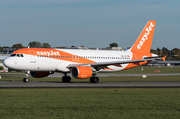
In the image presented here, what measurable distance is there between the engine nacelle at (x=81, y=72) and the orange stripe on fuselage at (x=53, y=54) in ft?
9.39

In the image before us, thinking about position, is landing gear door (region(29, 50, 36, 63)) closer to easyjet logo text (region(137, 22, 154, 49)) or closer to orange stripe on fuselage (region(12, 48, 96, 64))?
orange stripe on fuselage (region(12, 48, 96, 64))

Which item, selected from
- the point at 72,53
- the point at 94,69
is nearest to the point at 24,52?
the point at 72,53

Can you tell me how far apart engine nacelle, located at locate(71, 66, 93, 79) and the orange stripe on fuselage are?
286 cm

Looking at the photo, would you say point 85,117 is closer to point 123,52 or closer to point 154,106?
point 154,106

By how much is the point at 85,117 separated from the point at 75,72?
23.9 m

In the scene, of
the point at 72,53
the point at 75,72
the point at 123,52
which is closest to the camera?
the point at 75,72

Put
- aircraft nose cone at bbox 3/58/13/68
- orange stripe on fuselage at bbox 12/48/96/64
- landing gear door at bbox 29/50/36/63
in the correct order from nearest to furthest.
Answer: aircraft nose cone at bbox 3/58/13/68 < landing gear door at bbox 29/50/36/63 < orange stripe on fuselage at bbox 12/48/96/64

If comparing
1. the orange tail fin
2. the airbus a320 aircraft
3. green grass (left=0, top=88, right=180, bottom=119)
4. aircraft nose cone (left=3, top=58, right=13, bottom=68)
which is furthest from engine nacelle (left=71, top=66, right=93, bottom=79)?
green grass (left=0, top=88, right=180, bottom=119)

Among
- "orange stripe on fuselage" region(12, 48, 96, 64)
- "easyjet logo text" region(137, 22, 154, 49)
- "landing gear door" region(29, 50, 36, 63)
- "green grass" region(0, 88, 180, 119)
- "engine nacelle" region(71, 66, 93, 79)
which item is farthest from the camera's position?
"easyjet logo text" region(137, 22, 154, 49)

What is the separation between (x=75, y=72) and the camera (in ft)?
123

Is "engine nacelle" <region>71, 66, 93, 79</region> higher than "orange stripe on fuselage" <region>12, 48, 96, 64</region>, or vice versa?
"orange stripe on fuselage" <region>12, 48, 96, 64</region>


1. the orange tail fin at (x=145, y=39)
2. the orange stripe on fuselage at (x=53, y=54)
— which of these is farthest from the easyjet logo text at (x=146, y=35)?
the orange stripe on fuselage at (x=53, y=54)

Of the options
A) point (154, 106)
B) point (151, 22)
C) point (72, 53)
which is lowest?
point (154, 106)

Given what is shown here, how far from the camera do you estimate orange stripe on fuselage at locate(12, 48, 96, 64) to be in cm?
3791
